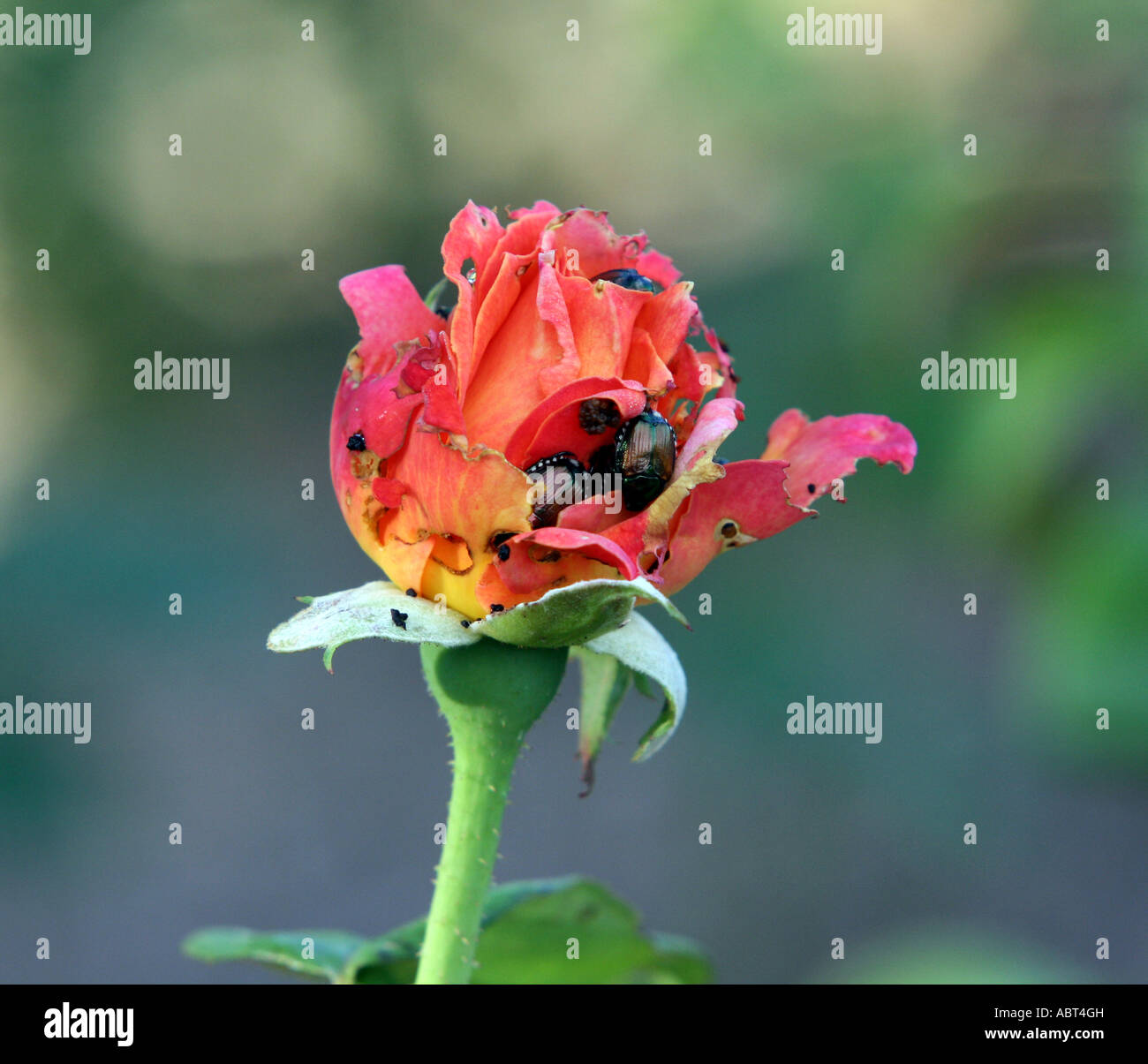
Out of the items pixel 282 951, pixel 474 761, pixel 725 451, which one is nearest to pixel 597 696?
pixel 474 761

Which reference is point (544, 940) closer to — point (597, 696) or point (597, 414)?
point (597, 696)

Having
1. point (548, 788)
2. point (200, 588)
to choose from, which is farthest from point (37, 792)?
point (548, 788)

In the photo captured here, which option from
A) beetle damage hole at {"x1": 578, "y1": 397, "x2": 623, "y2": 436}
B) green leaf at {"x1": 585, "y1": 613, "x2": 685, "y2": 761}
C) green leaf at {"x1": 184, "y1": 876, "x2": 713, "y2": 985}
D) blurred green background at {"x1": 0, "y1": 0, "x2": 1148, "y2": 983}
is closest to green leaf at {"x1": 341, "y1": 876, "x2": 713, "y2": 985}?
green leaf at {"x1": 184, "y1": 876, "x2": 713, "y2": 985}

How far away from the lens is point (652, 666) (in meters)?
0.42

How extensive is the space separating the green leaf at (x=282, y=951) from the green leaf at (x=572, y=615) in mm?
177

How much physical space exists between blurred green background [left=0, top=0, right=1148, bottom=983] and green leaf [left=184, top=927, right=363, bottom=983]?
1312 millimetres

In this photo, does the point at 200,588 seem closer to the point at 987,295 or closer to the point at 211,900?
the point at 211,900

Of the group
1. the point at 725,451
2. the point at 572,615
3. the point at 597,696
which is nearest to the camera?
the point at 572,615

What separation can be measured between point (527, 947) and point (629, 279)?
12.1 inches

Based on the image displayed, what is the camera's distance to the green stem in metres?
0.42

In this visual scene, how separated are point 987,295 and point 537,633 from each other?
1.68 m

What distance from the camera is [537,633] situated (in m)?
0.40

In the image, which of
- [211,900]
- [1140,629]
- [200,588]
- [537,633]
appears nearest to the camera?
[537,633]

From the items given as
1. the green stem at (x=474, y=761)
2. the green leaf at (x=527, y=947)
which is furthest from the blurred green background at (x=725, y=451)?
the green stem at (x=474, y=761)
